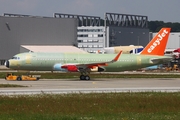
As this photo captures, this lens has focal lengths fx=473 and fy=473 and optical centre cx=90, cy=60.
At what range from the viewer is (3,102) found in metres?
26.7

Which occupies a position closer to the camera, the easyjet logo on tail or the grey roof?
the easyjet logo on tail

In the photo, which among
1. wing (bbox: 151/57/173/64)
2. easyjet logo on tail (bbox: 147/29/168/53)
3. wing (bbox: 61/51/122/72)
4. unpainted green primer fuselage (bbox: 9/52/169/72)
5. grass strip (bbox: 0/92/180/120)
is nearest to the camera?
grass strip (bbox: 0/92/180/120)

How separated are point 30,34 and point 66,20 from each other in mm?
10732

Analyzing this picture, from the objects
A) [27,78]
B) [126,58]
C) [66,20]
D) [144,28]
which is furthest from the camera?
[144,28]

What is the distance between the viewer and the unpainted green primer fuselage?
2253 inches

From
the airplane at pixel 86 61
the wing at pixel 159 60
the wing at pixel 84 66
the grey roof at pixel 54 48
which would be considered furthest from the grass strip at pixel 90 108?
the grey roof at pixel 54 48

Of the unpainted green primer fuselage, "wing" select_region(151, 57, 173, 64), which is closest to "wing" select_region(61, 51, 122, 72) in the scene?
the unpainted green primer fuselage

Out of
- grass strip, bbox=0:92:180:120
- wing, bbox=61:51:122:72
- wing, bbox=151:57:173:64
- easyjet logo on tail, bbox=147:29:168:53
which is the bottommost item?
grass strip, bbox=0:92:180:120

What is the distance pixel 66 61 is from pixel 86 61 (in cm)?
285

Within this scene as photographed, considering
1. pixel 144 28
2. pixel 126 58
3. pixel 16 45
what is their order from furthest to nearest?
pixel 144 28, pixel 16 45, pixel 126 58

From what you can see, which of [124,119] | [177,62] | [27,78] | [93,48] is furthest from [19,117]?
[93,48]

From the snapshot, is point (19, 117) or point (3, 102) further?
point (3, 102)

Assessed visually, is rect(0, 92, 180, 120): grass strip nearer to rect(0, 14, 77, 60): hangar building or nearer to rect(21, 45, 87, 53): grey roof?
rect(21, 45, 87, 53): grey roof

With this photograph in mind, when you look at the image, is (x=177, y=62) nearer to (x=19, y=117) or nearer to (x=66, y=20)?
(x=66, y=20)
